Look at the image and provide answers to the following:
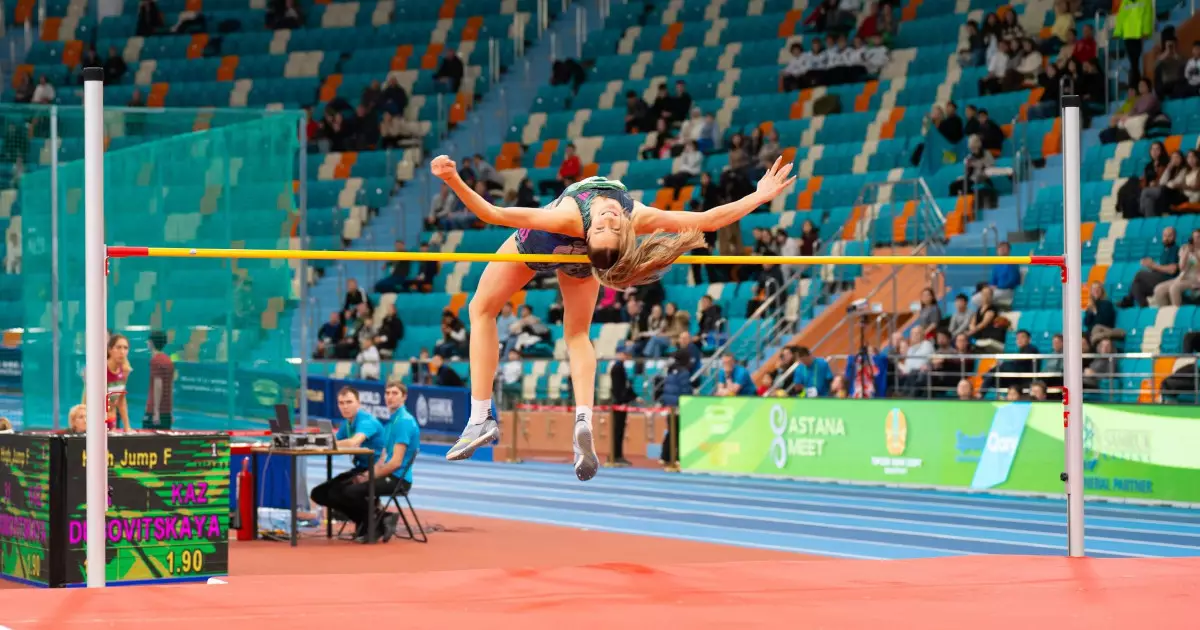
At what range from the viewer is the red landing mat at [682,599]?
5520mm

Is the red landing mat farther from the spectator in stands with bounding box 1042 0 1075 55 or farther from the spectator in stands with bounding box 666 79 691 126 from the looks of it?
the spectator in stands with bounding box 666 79 691 126

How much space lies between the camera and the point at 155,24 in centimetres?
2881

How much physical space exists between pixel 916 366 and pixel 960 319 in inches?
25.9

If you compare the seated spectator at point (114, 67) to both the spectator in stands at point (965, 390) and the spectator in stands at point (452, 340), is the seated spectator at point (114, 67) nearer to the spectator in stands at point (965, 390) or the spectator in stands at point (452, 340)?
the spectator in stands at point (452, 340)

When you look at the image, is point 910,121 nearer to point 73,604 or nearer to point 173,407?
point 173,407

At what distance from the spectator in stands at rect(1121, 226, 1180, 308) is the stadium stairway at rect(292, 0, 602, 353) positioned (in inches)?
454

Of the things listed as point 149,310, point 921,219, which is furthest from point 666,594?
point 921,219

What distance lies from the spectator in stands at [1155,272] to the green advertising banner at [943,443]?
2232 millimetres

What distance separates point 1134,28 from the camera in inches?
698

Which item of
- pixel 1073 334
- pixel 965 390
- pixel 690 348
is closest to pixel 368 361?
pixel 690 348

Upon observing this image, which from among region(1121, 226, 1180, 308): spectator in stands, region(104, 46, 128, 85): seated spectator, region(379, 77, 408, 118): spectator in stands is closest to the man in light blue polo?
region(1121, 226, 1180, 308): spectator in stands

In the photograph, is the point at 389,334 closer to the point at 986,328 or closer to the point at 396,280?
the point at 396,280

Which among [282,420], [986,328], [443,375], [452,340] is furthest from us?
[452,340]

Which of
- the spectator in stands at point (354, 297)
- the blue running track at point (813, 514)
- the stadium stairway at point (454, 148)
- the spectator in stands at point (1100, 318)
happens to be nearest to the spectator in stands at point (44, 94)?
the stadium stairway at point (454, 148)
